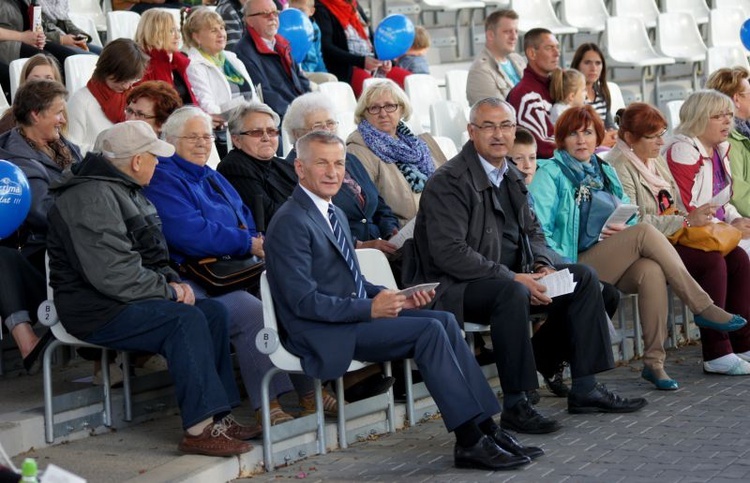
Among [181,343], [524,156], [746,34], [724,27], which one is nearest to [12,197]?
[181,343]

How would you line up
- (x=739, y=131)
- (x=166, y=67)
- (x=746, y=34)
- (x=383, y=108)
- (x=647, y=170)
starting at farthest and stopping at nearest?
(x=746, y=34), (x=739, y=131), (x=166, y=67), (x=647, y=170), (x=383, y=108)

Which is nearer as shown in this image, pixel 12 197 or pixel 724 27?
pixel 12 197

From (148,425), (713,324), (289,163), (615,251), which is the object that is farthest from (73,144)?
(713,324)

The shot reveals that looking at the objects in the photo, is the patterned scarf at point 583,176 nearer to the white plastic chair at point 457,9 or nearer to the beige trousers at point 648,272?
the beige trousers at point 648,272

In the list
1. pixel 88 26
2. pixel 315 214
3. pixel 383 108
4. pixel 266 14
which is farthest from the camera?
pixel 88 26

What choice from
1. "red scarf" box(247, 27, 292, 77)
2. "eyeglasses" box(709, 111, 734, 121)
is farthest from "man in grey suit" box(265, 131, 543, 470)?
"red scarf" box(247, 27, 292, 77)

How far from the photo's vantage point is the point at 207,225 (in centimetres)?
561

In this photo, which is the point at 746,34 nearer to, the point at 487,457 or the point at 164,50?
the point at 164,50

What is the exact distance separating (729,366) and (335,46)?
450 centimetres

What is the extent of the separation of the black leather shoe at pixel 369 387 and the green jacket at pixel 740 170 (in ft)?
10.4

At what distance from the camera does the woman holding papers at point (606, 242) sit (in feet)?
21.9

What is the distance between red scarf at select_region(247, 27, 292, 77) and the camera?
8.64 meters

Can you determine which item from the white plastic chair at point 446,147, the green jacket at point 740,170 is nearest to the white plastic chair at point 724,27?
the green jacket at point 740,170

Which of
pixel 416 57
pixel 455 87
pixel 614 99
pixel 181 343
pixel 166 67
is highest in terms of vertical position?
pixel 166 67
